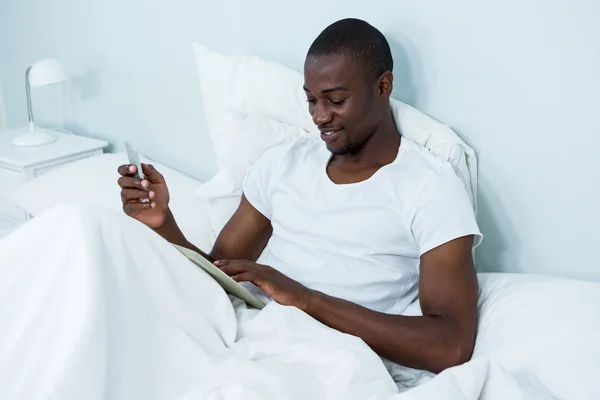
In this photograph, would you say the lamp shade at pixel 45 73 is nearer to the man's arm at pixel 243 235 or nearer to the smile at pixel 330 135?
the man's arm at pixel 243 235

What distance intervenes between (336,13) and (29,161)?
1.04 meters

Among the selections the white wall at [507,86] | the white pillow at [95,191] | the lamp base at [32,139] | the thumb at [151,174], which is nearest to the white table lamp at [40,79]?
the lamp base at [32,139]

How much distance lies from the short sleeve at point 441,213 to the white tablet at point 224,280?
314 mm

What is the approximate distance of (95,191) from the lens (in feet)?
6.53

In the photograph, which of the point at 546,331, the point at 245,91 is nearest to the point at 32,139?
the point at 245,91

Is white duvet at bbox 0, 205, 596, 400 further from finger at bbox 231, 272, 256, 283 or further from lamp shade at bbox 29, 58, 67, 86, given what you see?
lamp shade at bbox 29, 58, 67, 86

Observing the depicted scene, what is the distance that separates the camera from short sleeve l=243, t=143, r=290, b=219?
5.25ft

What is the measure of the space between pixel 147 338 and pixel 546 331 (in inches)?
24.9

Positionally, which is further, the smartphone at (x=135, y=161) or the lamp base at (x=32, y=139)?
the lamp base at (x=32, y=139)

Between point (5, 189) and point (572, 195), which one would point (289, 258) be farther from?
point (5, 189)

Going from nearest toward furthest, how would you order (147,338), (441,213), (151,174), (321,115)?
(147,338) → (441,213) → (321,115) → (151,174)

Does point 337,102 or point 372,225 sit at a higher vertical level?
point 337,102

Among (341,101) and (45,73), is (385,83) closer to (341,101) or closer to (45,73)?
(341,101)

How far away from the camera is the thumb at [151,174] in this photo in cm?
153
